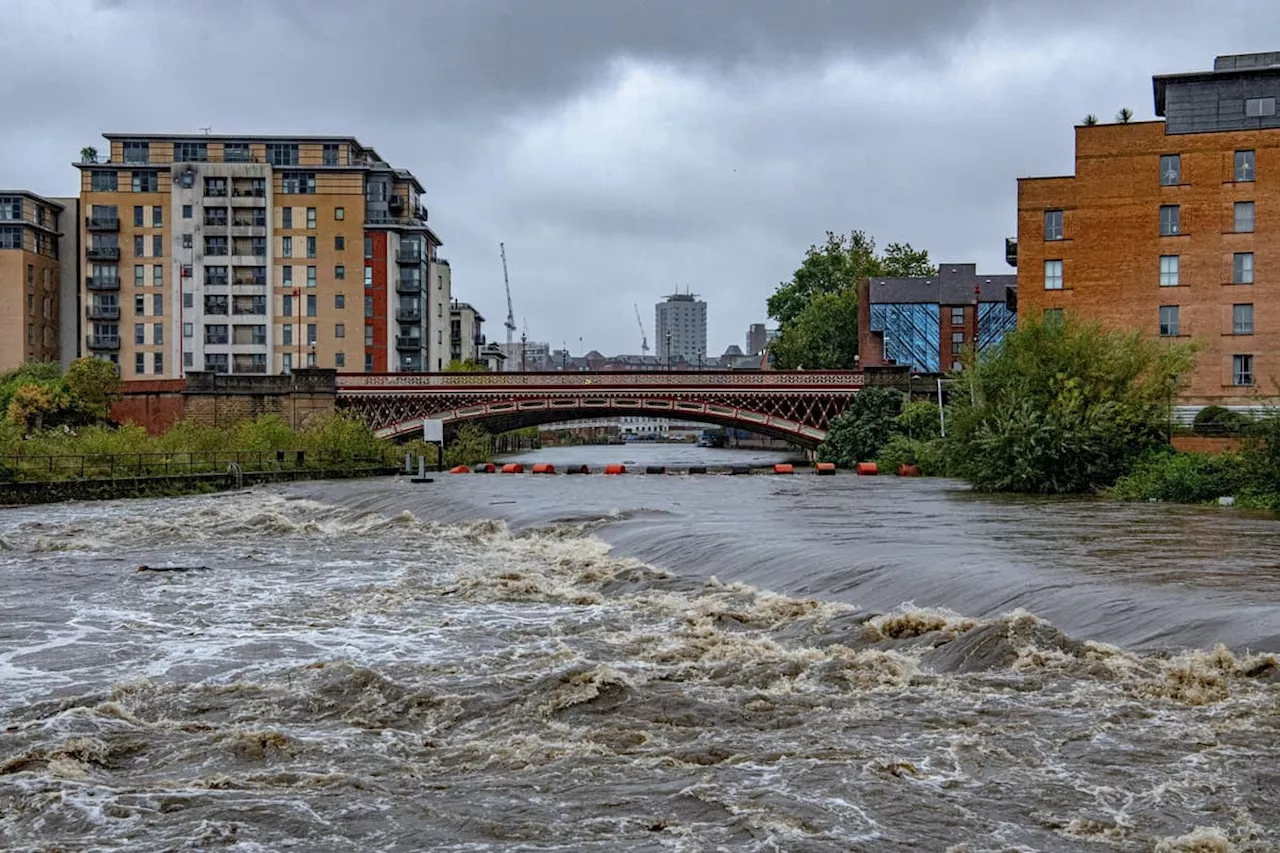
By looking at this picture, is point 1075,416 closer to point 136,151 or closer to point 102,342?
point 102,342

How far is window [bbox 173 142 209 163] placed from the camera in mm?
117438

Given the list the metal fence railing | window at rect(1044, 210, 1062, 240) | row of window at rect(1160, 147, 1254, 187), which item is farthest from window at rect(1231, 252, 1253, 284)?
the metal fence railing

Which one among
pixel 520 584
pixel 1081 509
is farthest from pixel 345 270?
pixel 520 584

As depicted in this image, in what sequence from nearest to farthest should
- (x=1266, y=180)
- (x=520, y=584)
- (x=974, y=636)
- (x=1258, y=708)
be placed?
(x=1258, y=708), (x=974, y=636), (x=520, y=584), (x=1266, y=180)

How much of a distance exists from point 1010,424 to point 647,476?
27981 millimetres

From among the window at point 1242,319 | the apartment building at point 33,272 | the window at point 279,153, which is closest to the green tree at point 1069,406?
the window at point 1242,319

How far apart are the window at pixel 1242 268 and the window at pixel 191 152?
283 ft

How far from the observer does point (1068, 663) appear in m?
15.7

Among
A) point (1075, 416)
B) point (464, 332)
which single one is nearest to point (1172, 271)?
point (1075, 416)

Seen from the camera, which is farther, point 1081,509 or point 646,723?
point 1081,509

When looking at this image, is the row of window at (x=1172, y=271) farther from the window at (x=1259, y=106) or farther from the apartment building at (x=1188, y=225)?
the window at (x=1259, y=106)

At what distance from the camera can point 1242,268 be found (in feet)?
207

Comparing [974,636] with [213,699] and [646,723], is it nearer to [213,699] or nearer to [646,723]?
[646,723]

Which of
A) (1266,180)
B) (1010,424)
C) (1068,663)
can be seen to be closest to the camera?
(1068,663)
